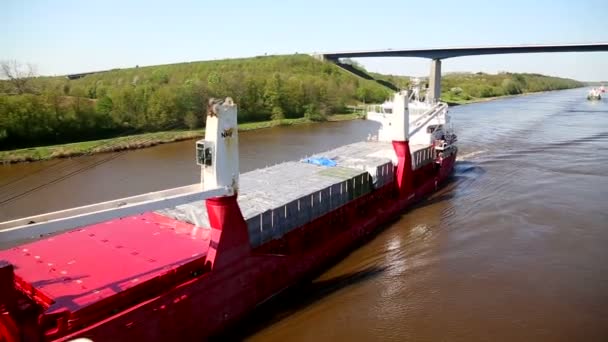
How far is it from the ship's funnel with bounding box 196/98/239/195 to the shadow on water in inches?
180

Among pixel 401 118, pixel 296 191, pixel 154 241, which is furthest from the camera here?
pixel 401 118

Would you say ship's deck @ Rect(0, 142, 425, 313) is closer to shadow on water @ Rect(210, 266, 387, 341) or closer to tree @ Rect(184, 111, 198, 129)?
shadow on water @ Rect(210, 266, 387, 341)

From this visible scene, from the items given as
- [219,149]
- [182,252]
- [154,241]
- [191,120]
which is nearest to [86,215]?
[182,252]

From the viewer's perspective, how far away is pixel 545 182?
3131 centimetres

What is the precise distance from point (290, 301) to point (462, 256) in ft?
28.7

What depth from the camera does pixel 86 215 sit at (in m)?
10.1

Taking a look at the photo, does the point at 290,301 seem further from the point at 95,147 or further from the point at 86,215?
the point at 95,147

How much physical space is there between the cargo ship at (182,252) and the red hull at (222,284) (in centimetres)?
3

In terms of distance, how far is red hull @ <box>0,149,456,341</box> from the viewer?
31.2ft

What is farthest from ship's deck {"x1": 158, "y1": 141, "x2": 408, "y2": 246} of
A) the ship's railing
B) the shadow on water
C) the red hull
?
the shadow on water

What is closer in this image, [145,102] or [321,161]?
[321,161]

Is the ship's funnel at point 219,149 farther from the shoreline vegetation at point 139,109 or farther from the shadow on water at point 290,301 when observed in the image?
the shoreline vegetation at point 139,109

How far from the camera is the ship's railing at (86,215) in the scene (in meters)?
9.23

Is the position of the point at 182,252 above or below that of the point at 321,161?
below
